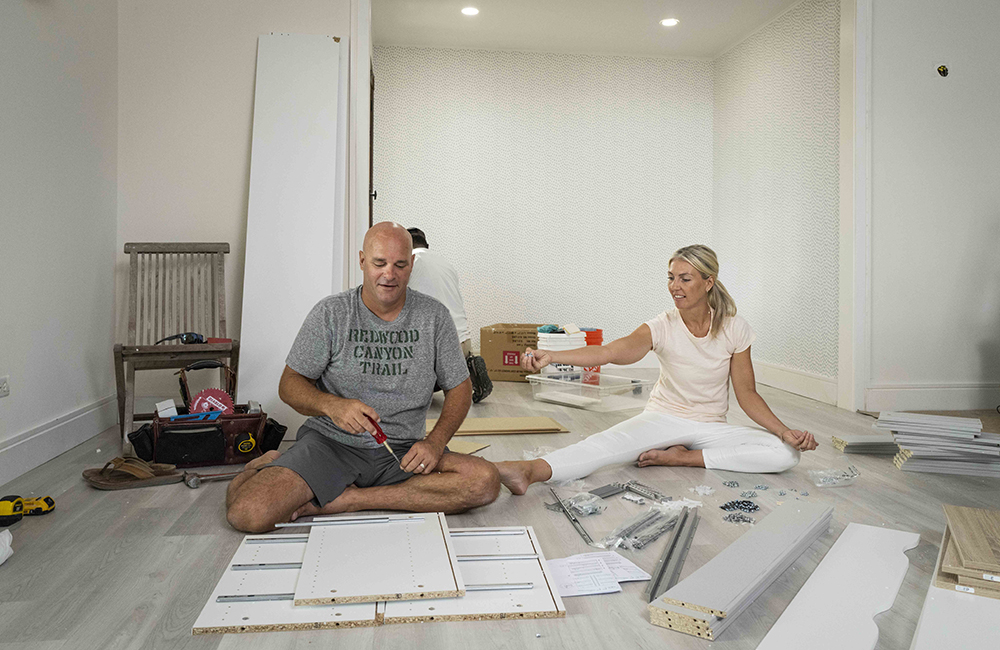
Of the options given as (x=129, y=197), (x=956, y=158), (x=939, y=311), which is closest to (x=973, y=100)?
(x=956, y=158)

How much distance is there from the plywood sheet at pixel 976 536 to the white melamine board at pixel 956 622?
0.27 feet

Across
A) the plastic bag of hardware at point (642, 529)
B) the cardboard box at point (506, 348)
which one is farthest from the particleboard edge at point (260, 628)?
the cardboard box at point (506, 348)

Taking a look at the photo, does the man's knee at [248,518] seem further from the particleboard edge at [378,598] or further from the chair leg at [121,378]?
the chair leg at [121,378]

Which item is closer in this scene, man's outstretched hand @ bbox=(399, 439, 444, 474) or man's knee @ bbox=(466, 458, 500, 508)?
man's outstretched hand @ bbox=(399, 439, 444, 474)

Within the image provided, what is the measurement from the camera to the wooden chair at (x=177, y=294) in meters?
3.68

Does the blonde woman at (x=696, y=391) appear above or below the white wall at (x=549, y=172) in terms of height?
below

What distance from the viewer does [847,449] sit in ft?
11.0

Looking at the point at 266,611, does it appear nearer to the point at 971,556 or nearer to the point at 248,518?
the point at 248,518

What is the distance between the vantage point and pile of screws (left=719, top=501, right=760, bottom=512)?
2.44m

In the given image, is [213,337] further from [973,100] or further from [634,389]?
[973,100]

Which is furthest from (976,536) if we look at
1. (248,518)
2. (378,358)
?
(248,518)

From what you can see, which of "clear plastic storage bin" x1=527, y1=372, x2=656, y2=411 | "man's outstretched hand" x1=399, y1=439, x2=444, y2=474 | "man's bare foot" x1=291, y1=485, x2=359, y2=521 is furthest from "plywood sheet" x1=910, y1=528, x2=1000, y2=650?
"clear plastic storage bin" x1=527, y1=372, x2=656, y2=411

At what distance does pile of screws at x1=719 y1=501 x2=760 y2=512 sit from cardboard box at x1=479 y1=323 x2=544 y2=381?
3.36 meters

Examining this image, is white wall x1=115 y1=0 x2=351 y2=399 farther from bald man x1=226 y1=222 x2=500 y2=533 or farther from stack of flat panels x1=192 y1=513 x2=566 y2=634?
stack of flat panels x1=192 y1=513 x2=566 y2=634
